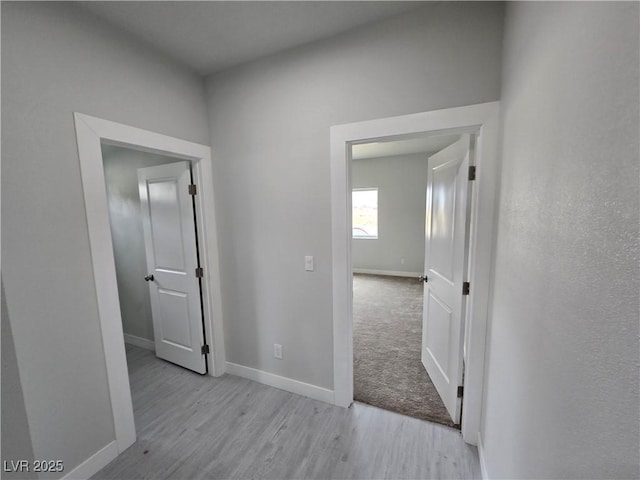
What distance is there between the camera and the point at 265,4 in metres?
1.48

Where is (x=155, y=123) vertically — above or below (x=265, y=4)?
below

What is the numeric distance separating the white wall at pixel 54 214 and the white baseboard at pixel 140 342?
142 cm

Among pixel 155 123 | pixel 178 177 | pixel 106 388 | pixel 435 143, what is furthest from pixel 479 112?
pixel 435 143

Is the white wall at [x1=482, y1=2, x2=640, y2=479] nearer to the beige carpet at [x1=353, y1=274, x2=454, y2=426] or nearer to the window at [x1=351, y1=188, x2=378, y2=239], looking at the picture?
the beige carpet at [x1=353, y1=274, x2=454, y2=426]

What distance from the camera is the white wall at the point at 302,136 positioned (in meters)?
1.50

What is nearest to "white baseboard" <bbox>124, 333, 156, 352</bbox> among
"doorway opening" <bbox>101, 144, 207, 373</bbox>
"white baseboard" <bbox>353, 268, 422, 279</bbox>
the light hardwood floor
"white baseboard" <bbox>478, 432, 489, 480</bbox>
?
"doorway opening" <bbox>101, 144, 207, 373</bbox>

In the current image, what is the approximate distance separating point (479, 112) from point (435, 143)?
3.74 metres

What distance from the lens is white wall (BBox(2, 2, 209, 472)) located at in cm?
125

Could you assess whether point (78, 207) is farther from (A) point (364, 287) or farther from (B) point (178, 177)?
(A) point (364, 287)

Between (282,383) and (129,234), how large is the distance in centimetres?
233

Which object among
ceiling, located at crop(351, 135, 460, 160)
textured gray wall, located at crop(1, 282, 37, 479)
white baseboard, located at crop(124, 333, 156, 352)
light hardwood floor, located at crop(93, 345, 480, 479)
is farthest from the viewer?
ceiling, located at crop(351, 135, 460, 160)

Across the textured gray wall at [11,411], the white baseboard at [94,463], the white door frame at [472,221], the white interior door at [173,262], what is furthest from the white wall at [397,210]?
the textured gray wall at [11,411]

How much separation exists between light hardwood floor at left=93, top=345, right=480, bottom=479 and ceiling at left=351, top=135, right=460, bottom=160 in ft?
12.8

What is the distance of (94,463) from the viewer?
155cm
